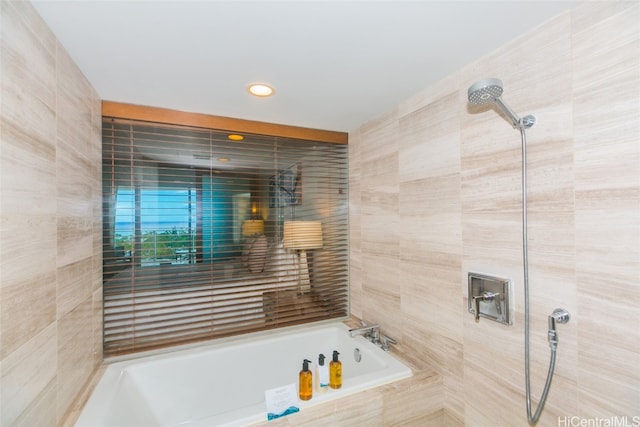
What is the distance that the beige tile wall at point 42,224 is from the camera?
0.94m

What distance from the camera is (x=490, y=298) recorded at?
1388mm

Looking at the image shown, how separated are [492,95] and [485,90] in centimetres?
5

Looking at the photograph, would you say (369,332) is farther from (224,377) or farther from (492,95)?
(492,95)

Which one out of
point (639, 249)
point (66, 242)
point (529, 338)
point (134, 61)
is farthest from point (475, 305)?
point (134, 61)

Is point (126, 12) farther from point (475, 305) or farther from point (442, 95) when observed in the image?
point (475, 305)

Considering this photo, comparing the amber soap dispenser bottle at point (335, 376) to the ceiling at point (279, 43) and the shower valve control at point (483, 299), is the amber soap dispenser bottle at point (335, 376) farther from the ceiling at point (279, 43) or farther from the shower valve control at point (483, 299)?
the ceiling at point (279, 43)

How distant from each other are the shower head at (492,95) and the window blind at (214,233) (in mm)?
1517

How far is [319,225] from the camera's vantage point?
2510mm

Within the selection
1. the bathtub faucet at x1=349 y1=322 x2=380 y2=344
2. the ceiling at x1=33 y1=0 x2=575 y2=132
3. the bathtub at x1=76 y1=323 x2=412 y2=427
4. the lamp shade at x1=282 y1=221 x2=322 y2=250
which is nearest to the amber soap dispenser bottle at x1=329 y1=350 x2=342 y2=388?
the bathtub at x1=76 y1=323 x2=412 y2=427

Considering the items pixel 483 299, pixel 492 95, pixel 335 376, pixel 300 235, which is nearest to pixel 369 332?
pixel 335 376

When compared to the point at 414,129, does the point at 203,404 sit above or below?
below

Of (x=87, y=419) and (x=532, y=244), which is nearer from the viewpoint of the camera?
(x=532, y=244)

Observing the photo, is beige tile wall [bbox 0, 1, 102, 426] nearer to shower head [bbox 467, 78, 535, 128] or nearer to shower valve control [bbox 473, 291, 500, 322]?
shower head [bbox 467, 78, 535, 128]

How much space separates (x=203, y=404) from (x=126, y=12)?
2.15m
